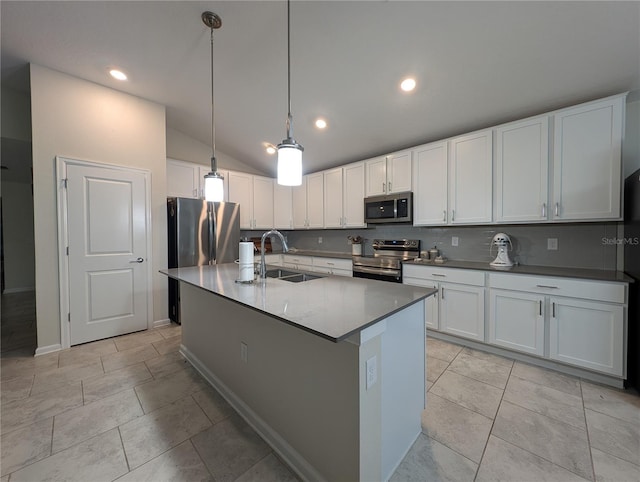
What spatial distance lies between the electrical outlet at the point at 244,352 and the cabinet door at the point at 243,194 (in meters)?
3.26

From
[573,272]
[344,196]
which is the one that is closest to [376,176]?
[344,196]

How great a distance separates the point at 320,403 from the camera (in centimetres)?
126

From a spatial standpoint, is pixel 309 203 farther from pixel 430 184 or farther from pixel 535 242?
pixel 535 242

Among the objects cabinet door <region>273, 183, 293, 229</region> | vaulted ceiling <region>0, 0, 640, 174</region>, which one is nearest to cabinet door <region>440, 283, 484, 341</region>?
vaulted ceiling <region>0, 0, 640, 174</region>

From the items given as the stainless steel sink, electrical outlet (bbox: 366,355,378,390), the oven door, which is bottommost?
electrical outlet (bbox: 366,355,378,390)

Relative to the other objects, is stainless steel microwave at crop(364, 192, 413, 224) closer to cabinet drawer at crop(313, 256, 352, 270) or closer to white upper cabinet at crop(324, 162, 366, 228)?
white upper cabinet at crop(324, 162, 366, 228)

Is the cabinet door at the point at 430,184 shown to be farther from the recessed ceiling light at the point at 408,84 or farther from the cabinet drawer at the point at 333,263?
the cabinet drawer at the point at 333,263

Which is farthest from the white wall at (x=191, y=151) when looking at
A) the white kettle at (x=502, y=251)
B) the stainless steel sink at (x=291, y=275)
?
the white kettle at (x=502, y=251)

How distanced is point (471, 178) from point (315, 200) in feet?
8.47

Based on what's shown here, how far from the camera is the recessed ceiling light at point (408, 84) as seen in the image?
2523 millimetres

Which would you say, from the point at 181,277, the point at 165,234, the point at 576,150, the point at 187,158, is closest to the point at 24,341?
the point at 165,234

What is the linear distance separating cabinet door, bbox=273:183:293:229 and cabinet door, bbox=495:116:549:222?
3540mm

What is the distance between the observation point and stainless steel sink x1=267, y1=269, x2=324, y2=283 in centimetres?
223

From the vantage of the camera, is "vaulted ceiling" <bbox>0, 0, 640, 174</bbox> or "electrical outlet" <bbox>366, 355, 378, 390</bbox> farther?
"vaulted ceiling" <bbox>0, 0, 640, 174</bbox>
